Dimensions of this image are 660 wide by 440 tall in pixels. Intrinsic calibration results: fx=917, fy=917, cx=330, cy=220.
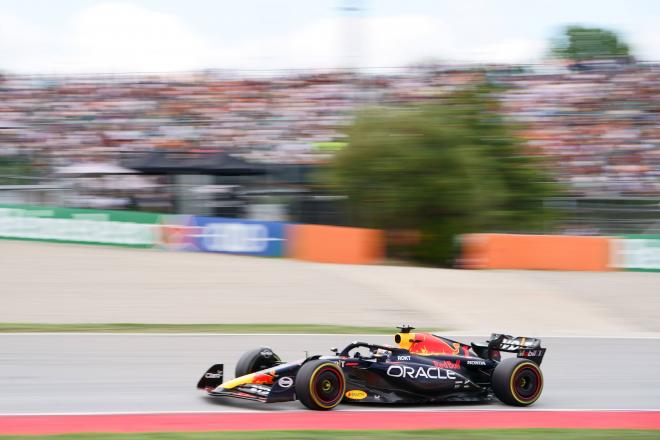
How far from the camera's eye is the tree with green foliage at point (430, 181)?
20.8 m

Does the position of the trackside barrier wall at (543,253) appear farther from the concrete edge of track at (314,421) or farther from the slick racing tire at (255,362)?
the slick racing tire at (255,362)

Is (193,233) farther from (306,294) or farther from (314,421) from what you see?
(314,421)

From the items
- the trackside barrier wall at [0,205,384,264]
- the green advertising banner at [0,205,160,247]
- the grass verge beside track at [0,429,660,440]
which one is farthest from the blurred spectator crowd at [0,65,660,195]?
the grass verge beside track at [0,429,660,440]

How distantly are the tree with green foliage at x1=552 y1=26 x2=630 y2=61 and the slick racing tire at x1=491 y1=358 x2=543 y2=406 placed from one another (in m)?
18.4

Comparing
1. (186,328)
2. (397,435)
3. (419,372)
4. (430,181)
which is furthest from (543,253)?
(397,435)

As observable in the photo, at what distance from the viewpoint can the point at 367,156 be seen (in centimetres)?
2112

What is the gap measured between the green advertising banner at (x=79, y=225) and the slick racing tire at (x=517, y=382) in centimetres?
1478

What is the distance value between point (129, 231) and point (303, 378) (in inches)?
607

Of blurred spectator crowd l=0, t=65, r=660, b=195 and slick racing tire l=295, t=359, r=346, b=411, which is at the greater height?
blurred spectator crowd l=0, t=65, r=660, b=195

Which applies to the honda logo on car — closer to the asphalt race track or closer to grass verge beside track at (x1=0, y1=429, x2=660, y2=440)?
the asphalt race track

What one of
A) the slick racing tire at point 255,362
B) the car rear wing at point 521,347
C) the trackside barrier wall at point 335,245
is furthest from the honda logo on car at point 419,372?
the trackside barrier wall at point 335,245

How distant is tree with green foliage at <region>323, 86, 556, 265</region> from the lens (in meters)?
20.8

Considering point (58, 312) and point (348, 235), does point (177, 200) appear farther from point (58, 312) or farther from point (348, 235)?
point (58, 312)

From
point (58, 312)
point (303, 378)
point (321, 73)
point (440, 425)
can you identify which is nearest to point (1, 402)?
point (303, 378)
